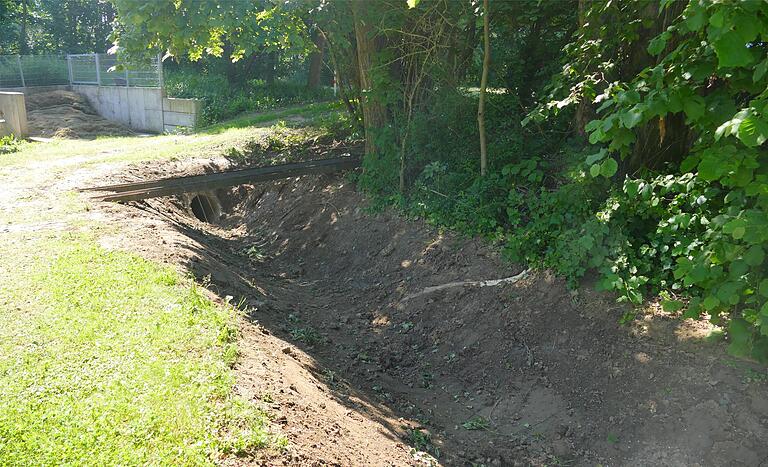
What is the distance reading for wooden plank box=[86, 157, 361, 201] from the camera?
911 cm

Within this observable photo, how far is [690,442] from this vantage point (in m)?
4.65

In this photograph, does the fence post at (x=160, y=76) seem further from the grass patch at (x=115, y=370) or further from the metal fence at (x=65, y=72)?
the grass patch at (x=115, y=370)

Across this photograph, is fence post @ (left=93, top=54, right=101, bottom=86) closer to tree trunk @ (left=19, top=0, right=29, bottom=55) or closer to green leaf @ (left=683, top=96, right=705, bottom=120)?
tree trunk @ (left=19, top=0, right=29, bottom=55)

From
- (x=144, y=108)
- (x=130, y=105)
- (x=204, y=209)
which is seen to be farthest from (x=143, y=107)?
(x=204, y=209)

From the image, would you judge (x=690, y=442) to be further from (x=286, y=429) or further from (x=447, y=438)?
(x=286, y=429)

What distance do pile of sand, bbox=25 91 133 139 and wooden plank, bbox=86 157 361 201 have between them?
1128 centimetres

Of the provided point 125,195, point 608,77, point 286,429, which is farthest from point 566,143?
point 125,195

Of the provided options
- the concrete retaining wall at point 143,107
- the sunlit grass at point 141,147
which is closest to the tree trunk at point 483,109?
the sunlit grass at point 141,147

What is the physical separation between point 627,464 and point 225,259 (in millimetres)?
5860

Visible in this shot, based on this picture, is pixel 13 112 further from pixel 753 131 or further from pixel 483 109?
pixel 753 131

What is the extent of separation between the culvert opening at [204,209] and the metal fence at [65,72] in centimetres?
1115

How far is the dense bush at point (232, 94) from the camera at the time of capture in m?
21.5

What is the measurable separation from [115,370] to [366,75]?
23.2 ft

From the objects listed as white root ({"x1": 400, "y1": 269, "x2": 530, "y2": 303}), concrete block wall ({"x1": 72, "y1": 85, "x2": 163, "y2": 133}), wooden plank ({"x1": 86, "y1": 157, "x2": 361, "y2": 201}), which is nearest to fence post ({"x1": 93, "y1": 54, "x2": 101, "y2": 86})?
concrete block wall ({"x1": 72, "y1": 85, "x2": 163, "y2": 133})
